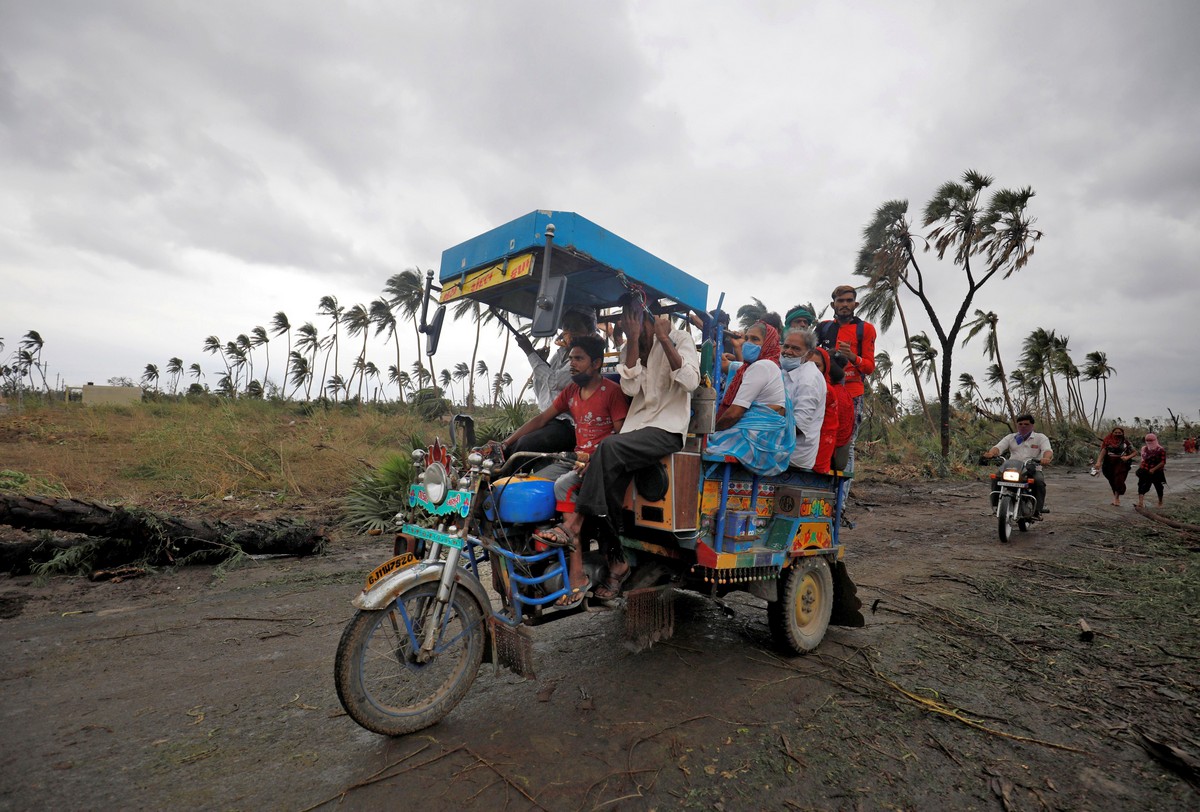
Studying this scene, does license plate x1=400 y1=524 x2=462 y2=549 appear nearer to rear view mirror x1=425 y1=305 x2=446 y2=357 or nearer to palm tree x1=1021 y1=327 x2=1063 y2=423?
rear view mirror x1=425 y1=305 x2=446 y2=357

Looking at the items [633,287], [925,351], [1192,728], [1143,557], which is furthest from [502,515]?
[925,351]

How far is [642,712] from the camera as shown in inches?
116

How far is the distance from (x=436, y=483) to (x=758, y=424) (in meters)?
1.97

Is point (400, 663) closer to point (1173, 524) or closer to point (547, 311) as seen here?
point (547, 311)

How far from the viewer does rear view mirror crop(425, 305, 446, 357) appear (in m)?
3.74

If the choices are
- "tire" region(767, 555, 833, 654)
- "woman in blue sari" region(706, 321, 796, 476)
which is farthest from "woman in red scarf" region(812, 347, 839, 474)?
"tire" region(767, 555, 833, 654)

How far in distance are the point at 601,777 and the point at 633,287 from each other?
249cm

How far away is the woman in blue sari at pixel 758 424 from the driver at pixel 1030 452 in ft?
20.9

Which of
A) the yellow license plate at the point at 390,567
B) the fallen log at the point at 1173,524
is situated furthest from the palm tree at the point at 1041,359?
the yellow license plate at the point at 390,567

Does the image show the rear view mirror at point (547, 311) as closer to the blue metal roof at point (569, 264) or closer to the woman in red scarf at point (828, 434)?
the blue metal roof at point (569, 264)

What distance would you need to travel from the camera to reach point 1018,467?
859 centimetres

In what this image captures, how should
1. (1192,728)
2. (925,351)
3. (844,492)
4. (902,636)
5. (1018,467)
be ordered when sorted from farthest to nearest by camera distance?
1. (925,351)
2. (1018,467)
3. (844,492)
4. (902,636)
5. (1192,728)

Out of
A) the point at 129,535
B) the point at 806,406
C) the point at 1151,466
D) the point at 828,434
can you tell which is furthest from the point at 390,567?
the point at 1151,466

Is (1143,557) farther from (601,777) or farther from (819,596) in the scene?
(601,777)
